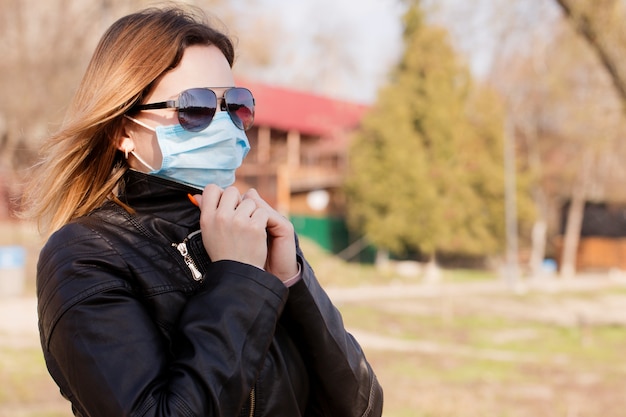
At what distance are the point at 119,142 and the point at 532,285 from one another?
28.8 metres

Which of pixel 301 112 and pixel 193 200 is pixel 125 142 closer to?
pixel 193 200

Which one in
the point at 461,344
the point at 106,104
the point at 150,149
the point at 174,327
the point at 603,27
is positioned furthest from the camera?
the point at 461,344

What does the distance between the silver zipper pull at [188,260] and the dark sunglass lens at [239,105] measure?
38cm

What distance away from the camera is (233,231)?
160cm

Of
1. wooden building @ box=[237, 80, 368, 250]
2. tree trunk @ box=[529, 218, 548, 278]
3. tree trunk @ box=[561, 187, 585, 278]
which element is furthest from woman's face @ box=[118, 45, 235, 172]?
tree trunk @ box=[561, 187, 585, 278]

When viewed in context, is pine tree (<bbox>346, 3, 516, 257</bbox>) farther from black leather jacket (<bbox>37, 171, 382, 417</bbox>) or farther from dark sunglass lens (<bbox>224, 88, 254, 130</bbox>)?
black leather jacket (<bbox>37, 171, 382, 417</bbox>)

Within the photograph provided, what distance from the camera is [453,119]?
3228 centimetres

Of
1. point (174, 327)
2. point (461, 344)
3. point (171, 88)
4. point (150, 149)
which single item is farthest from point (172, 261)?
point (461, 344)

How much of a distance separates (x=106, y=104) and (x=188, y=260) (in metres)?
0.41

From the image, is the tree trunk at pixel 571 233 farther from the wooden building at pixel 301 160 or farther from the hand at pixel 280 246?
the hand at pixel 280 246

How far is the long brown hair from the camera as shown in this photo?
1.73m

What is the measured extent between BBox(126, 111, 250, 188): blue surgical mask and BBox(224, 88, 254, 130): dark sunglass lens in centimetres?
2

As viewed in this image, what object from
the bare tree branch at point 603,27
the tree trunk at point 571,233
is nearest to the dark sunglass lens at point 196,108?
the bare tree branch at point 603,27

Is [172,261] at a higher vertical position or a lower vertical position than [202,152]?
lower
